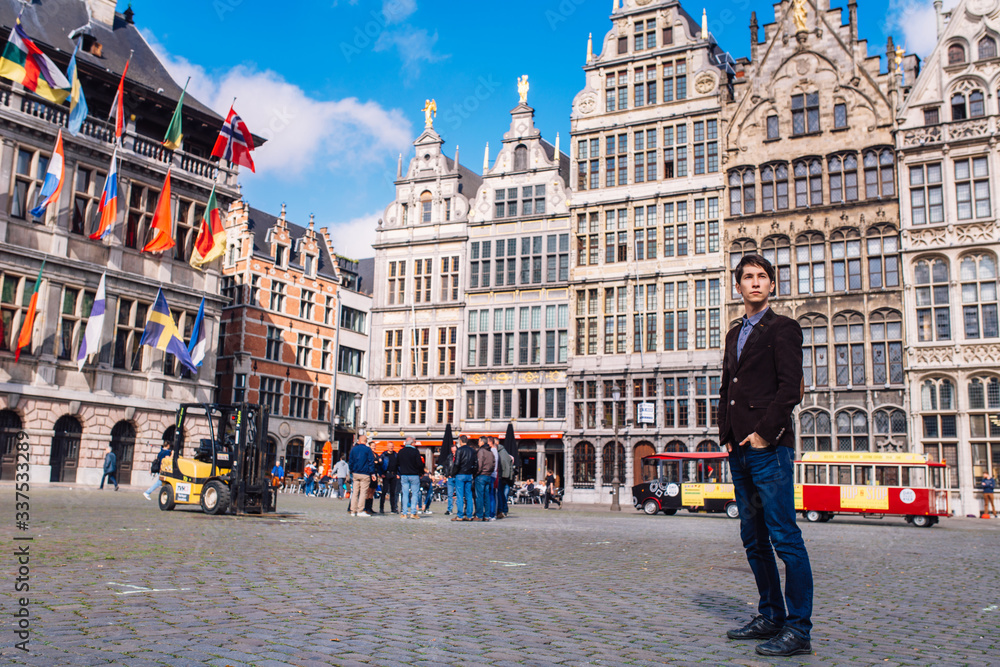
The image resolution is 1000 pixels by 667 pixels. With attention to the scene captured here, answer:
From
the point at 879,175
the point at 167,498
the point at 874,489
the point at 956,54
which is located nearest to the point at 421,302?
the point at 879,175

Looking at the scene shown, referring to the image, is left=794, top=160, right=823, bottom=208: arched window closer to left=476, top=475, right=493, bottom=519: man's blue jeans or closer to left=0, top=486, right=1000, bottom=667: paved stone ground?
left=476, top=475, right=493, bottom=519: man's blue jeans

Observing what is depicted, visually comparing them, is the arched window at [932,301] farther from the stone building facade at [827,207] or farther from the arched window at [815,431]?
the arched window at [815,431]

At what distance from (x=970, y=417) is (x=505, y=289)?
69.2 feet

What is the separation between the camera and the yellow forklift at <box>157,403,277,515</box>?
17.1 metres

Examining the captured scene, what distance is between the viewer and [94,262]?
30.8 metres

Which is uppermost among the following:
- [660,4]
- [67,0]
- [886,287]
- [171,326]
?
[660,4]

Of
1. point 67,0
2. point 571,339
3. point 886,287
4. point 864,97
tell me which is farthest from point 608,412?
point 67,0

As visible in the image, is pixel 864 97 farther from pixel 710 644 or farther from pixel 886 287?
pixel 710 644

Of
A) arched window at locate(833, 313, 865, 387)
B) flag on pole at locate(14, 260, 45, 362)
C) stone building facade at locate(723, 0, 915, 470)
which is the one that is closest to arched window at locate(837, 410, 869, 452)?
stone building facade at locate(723, 0, 915, 470)

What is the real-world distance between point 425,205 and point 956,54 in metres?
25.6

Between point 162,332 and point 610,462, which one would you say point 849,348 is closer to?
point 610,462

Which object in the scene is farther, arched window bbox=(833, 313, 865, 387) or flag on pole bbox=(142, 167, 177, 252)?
arched window bbox=(833, 313, 865, 387)

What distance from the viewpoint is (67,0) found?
35.1 m

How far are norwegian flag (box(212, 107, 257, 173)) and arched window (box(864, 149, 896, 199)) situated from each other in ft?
81.1
